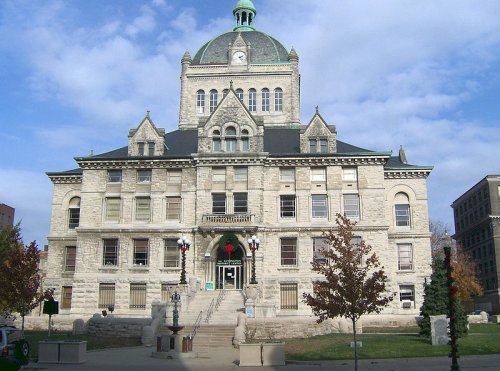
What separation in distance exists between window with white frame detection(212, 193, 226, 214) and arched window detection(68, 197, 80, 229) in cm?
1329

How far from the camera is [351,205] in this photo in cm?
4656

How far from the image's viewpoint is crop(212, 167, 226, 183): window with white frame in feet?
155

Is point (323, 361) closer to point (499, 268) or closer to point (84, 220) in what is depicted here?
point (84, 220)

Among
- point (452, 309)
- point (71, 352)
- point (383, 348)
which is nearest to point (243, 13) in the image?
point (383, 348)

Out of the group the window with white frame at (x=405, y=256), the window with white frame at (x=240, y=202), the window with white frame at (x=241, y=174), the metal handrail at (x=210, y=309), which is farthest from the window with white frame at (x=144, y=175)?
the window with white frame at (x=405, y=256)

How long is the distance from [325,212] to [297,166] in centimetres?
457

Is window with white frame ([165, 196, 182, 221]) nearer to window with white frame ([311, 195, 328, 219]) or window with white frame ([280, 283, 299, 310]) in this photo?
window with white frame ([280, 283, 299, 310])

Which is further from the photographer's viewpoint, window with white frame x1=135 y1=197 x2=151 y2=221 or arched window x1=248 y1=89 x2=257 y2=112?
arched window x1=248 y1=89 x2=257 y2=112

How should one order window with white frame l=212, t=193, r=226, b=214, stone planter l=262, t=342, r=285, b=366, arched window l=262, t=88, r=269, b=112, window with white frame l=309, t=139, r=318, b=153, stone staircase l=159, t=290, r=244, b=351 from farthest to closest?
arched window l=262, t=88, r=269, b=112 < window with white frame l=309, t=139, r=318, b=153 < window with white frame l=212, t=193, r=226, b=214 < stone staircase l=159, t=290, r=244, b=351 < stone planter l=262, t=342, r=285, b=366

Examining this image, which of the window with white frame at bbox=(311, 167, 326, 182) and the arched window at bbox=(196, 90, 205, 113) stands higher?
the arched window at bbox=(196, 90, 205, 113)

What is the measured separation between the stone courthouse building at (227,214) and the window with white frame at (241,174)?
9cm

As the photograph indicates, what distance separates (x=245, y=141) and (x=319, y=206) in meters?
8.51

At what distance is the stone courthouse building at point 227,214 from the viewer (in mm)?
45344

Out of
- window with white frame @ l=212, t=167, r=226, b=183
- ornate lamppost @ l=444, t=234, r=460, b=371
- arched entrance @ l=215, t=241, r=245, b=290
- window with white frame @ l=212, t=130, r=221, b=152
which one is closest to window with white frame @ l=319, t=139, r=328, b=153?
window with white frame @ l=212, t=167, r=226, b=183
